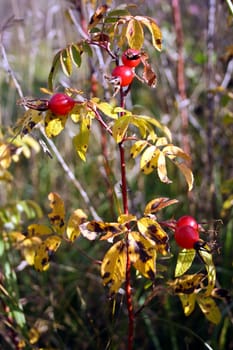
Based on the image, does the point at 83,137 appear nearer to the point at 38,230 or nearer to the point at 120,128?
the point at 120,128

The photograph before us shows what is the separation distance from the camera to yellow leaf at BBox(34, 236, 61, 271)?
103 cm

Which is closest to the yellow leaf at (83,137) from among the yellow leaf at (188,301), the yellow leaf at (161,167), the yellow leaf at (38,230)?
the yellow leaf at (161,167)

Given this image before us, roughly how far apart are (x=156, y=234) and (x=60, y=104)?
0.92 feet

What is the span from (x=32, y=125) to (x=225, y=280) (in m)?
0.97

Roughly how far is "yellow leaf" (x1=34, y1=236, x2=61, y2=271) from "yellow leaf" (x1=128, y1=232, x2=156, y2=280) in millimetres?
241

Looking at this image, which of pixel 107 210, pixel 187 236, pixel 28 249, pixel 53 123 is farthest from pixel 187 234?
pixel 107 210

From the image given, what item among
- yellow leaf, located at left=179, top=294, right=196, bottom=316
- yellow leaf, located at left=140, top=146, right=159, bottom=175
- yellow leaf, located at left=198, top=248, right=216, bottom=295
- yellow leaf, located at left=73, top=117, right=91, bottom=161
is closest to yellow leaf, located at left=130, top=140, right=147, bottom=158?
yellow leaf, located at left=140, top=146, right=159, bottom=175

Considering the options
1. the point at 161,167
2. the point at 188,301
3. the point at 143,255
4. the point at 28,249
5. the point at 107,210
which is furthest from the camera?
the point at 107,210

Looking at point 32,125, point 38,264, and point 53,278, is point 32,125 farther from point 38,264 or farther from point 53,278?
point 53,278

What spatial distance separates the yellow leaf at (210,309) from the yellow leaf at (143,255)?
0.26 m

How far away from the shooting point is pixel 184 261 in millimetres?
962

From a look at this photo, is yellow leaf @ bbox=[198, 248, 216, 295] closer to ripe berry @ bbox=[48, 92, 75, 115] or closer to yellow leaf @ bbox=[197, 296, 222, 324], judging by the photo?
yellow leaf @ bbox=[197, 296, 222, 324]

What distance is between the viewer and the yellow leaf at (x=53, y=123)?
909 mm

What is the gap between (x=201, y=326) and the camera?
158 cm
